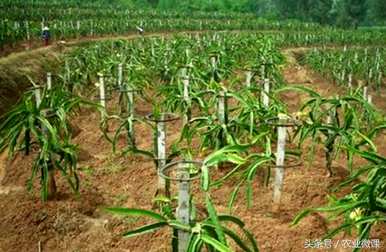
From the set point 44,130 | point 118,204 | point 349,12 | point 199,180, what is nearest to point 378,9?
point 349,12

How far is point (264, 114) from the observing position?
6758 millimetres

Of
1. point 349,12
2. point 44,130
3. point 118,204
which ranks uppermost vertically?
point 44,130

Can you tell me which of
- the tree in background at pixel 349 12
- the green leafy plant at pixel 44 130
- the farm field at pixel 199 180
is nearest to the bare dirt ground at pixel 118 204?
the farm field at pixel 199 180

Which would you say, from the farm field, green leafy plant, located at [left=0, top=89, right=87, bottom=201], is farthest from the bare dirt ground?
green leafy plant, located at [left=0, top=89, right=87, bottom=201]

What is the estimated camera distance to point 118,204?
664 centimetres

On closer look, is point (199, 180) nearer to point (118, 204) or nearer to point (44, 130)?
point (118, 204)

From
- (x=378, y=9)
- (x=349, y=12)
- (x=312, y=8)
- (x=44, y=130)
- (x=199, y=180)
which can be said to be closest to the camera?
(x=44, y=130)

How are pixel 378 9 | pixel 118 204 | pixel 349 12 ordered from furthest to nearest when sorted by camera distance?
pixel 349 12 < pixel 378 9 < pixel 118 204

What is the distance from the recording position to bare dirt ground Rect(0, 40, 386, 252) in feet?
17.5

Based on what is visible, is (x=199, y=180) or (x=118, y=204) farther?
(x=199, y=180)

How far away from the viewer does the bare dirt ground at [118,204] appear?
535cm

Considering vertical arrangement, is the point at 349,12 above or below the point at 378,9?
below

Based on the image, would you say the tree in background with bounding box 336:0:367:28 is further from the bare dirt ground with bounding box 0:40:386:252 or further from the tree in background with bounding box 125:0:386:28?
the bare dirt ground with bounding box 0:40:386:252

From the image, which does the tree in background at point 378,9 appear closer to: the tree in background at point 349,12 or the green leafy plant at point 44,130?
the tree in background at point 349,12
